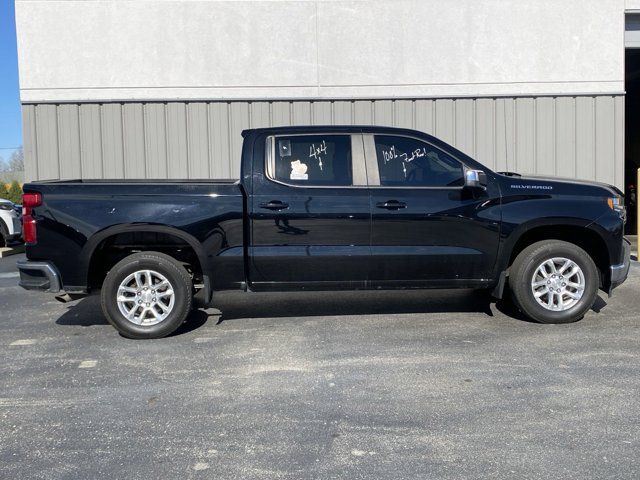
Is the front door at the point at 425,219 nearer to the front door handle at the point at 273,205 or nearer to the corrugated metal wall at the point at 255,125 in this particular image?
the front door handle at the point at 273,205

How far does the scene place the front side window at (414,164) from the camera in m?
6.62

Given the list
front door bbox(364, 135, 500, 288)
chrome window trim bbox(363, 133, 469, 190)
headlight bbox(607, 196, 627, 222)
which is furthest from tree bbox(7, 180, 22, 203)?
headlight bbox(607, 196, 627, 222)

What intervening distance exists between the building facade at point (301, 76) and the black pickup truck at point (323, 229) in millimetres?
5398

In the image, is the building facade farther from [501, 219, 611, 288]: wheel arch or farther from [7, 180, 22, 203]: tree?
[7, 180, 22, 203]: tree

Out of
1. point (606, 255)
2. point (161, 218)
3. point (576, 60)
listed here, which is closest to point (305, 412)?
Answer: point (161, 218)

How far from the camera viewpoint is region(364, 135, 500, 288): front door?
256 inches

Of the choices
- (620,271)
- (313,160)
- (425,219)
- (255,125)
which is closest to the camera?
(425,219)

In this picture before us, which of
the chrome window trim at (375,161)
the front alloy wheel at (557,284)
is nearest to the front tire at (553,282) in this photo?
the front alloy wheel at (557,284)

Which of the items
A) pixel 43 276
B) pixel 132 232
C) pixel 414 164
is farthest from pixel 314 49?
pixel 43 276

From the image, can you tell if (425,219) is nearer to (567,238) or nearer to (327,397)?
(567,238)

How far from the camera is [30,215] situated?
6.29 metres

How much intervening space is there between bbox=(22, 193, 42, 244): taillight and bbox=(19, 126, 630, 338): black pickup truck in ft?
0.04

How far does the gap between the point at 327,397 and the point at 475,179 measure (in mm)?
2649

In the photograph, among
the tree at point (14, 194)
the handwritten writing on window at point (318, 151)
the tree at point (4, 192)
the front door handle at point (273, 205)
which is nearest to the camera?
the front door handle at point (273, 205)
